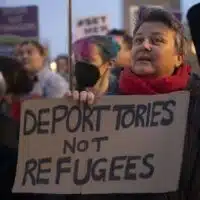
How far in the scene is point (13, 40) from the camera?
320 inches

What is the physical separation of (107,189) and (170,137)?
0.83 ft

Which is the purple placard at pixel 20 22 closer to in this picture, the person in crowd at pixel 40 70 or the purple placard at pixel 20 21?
the purple placard at pixel 20 21

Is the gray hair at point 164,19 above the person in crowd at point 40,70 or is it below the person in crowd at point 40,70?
above

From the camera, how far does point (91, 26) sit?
7.70 metres

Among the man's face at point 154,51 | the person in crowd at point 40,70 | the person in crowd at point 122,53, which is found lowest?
the person in crowd at point 40,70

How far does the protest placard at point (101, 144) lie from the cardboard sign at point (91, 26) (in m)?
5.47

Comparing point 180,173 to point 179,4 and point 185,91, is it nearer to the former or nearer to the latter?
point 185,91

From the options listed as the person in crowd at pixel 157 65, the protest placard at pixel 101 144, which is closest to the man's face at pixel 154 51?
the person in crowd at pixel 157 65

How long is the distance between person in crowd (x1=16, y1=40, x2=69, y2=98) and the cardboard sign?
3018 millimetres

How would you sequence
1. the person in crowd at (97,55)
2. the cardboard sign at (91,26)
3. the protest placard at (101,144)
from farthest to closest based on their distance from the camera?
the cardboard sign at (91,26) → the person in crowd at (97,55) → the protest placard at (101,144)

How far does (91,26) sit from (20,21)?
184 cm

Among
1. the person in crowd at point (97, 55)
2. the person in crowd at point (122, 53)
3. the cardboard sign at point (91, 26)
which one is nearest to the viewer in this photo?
the person in crowd at point (97, 55)

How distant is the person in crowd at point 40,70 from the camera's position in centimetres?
438

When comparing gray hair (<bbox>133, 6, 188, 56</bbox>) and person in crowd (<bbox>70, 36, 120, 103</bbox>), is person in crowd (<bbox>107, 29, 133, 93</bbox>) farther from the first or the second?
gray hair (<bbox>133, 6, 188, 56</bbox>)
